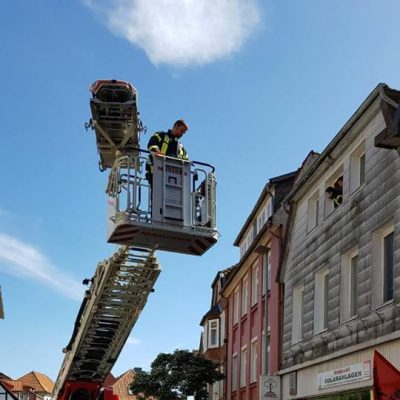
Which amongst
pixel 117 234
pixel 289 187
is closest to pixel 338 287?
pixel 117 234

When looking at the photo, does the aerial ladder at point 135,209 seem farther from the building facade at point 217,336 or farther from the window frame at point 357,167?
the building facade at point 217,336

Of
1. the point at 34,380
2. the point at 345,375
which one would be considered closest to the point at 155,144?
the point at 345,375

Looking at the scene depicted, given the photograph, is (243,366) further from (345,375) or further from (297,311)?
(345,375)

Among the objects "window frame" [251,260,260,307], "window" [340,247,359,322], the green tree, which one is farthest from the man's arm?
the green tree

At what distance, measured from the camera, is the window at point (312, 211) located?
17.8m

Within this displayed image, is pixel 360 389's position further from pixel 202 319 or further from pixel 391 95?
pixel 202 319

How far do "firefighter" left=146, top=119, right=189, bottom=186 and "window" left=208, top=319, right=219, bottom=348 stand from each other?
85.3 feet

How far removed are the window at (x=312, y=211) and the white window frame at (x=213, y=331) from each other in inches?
A: 750

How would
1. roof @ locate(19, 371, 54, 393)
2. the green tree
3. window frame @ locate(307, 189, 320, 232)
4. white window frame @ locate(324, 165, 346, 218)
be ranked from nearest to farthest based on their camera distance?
white window frame @ locate(324, 165, 346, 218)
window frame @ locate(307, 189, 320, 232)
the green tree
roof @ locate(19, 371, 54, 393)

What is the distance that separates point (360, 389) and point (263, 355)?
9.30 m

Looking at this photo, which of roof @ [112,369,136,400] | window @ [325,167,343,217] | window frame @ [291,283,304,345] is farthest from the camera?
roof @ [112,369,136,400]

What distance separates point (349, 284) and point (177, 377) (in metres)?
15.0

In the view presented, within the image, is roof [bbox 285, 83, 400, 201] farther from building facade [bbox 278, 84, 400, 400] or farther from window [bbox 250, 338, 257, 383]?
window [bbox 250, 338, 257, 383]

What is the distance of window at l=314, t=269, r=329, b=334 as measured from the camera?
16.3 metres
